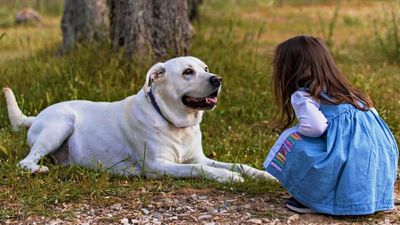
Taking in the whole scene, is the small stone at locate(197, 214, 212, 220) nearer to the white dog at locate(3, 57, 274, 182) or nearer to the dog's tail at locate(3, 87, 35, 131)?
the white dog at locate(3, 57, 274, 182)

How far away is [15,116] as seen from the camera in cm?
543

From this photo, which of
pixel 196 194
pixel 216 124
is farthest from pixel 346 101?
pixel 216 124

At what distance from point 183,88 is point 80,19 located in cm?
391

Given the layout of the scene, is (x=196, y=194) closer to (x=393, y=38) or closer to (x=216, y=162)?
(x=216, y=162)

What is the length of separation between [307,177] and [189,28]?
10.8ft

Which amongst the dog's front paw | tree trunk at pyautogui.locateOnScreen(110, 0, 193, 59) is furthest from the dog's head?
tree trunk at pyautogui.locateOnScreen(110, 0, 193, 59)

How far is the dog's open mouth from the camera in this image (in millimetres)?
4617

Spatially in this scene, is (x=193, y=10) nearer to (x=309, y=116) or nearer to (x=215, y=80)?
(x=215, y=80)

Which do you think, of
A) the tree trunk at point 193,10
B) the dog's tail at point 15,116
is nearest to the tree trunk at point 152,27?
the dog's tail at point 15,116

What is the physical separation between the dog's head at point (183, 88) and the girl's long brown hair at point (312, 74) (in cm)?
59

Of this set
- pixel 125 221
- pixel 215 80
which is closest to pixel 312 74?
pixel 215 80

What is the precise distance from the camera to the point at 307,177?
3.92 m

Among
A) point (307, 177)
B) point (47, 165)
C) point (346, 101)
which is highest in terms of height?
point (346, 101)

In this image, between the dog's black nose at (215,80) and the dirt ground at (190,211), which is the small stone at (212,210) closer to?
the dirt ground at (190,211)
